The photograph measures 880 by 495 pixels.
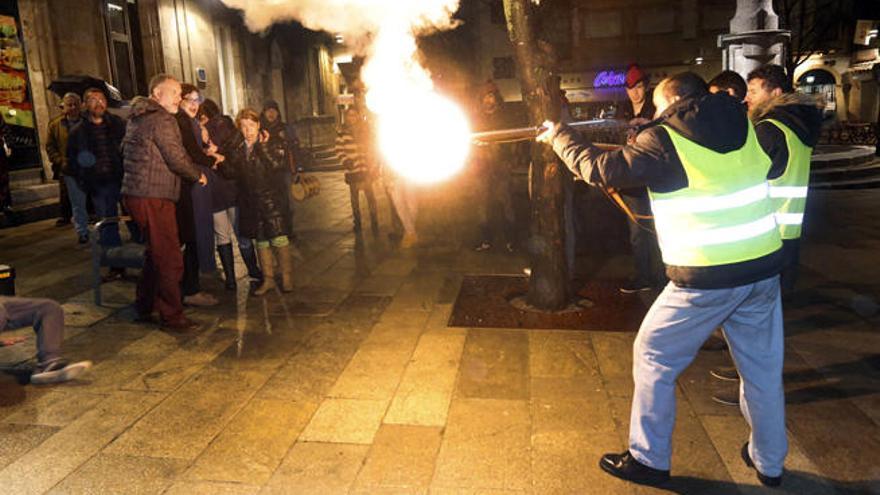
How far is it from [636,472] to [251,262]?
5138mm

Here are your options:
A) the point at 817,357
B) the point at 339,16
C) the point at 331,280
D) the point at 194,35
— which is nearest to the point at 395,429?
the point at 817,357

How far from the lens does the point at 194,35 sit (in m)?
18.2

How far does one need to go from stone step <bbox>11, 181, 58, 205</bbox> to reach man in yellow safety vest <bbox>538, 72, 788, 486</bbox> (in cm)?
1317

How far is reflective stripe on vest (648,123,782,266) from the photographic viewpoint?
287 cm

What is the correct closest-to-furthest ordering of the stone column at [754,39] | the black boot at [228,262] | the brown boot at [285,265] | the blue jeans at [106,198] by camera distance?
1. the brown boot at [285,265]
2. the black boot at [228,262]
3. the stone column at [754,39]
4. the blue jeans at [106,198]

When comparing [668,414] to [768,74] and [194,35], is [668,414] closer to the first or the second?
[768,74]

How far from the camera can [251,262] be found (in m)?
7.14

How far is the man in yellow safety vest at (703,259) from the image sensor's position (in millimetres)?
2881

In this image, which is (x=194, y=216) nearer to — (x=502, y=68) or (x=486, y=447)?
(x=486, y=447)

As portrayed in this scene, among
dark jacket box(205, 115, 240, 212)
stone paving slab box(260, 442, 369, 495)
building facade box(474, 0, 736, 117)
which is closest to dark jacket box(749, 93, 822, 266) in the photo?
stone paving slab box(260, 442, 369, 495)

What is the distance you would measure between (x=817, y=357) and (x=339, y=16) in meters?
7.02

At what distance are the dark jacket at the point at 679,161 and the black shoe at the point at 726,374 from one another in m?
1.62

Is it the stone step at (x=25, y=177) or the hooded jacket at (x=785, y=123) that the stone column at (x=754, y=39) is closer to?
the hooded jacket at (x=785, y=123)

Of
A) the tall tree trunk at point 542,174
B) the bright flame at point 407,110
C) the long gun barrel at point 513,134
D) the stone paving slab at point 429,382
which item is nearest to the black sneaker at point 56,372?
the stone paving slab at point 429,382
